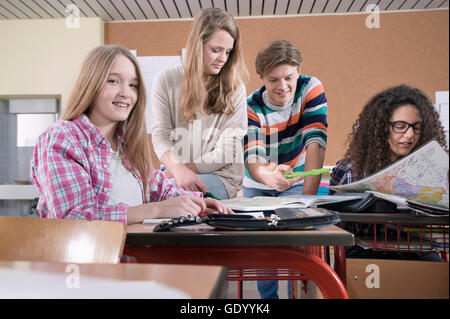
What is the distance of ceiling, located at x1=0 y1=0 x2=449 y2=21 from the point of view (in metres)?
1.73

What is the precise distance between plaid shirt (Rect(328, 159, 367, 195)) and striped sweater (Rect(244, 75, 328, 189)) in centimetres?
15

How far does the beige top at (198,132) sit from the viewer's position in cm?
172

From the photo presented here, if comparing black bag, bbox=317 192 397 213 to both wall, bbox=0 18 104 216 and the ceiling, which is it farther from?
wall, bbox=0 18 104 216

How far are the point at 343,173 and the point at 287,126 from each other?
0.33 meters

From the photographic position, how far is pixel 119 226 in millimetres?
615

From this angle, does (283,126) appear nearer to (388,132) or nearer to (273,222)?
(388,132)

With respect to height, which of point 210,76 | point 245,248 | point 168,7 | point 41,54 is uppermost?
point 168,7

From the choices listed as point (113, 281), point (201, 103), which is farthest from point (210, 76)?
point (113, 281)

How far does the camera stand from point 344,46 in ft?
5.83

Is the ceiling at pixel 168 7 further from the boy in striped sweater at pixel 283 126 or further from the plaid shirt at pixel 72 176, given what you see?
the plaid shirt at pixel 72 176

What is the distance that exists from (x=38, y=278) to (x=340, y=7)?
5.80 ft

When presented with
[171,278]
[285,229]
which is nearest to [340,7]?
[285,229]

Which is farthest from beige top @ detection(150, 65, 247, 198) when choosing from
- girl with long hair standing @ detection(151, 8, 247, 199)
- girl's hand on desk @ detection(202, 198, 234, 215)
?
girl's hand on desk @ detection(202, 198, 234, 215)

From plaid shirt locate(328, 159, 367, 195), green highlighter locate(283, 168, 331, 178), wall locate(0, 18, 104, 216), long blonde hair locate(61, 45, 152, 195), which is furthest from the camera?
wall locate(0, 18, 104, 216)
